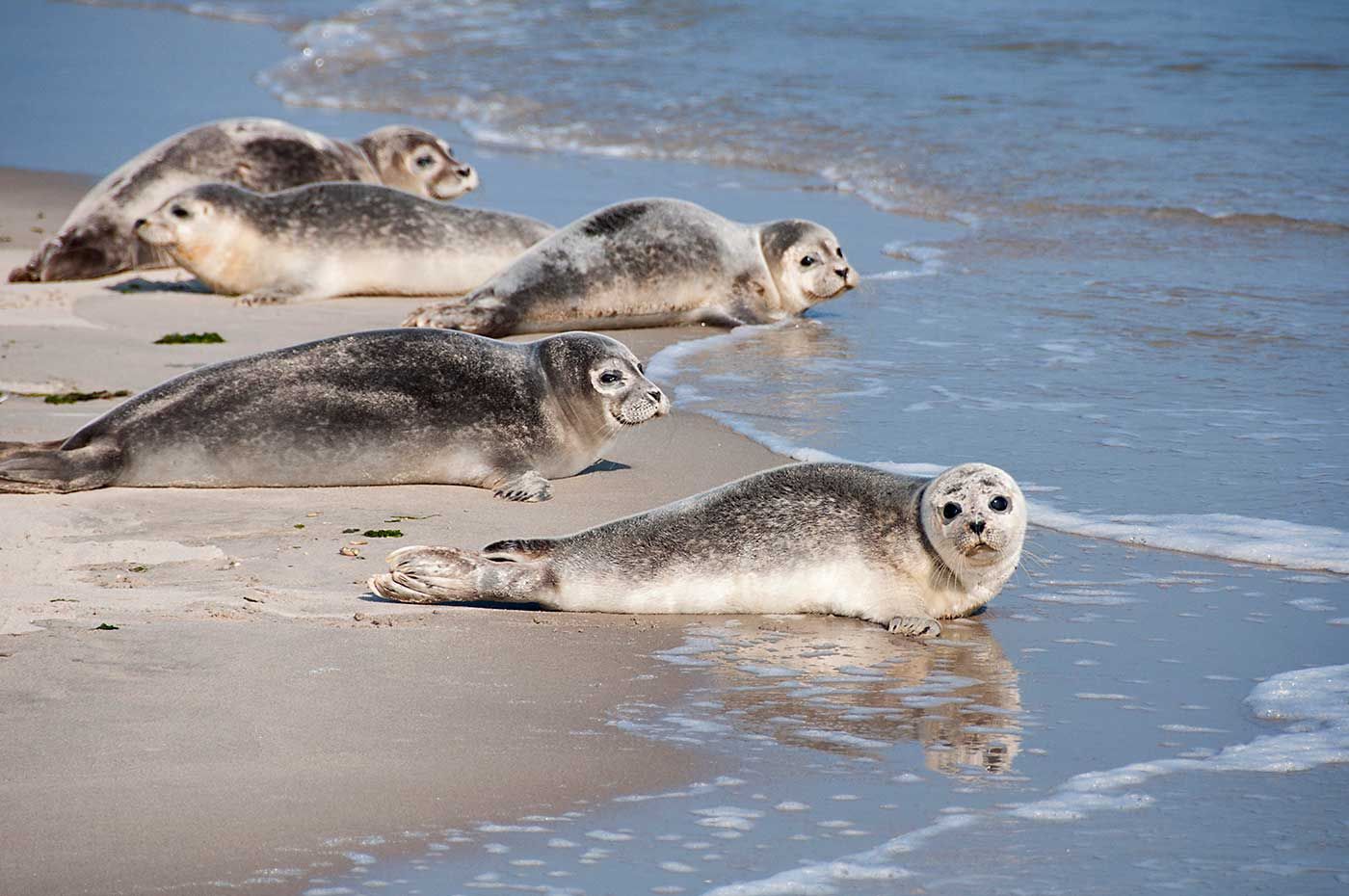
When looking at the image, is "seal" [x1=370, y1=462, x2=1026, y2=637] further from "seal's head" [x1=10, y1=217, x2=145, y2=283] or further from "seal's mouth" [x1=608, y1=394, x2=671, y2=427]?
"seal's head" [x1=10, y1=217, x2=145, y2=283]

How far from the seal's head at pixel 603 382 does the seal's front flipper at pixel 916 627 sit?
1599mm

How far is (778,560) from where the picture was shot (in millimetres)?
4988

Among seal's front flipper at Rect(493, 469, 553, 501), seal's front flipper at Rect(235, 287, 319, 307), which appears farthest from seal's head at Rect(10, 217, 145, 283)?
seal's front flipper at Rect(493, 469, 553, 501)

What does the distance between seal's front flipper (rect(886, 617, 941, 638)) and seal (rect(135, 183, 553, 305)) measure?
5.39 meters

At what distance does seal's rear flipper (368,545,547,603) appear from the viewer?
4805 millimetres

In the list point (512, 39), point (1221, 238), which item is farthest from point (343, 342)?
point (512, 39)

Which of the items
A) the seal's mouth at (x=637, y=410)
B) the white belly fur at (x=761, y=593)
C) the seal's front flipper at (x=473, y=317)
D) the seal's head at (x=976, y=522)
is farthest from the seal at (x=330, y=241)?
the seal's head at (x=976, y=522)

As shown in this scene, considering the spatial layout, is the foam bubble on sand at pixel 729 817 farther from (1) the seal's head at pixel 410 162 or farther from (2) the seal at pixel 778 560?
(1) the seal's head at pixel 410 162

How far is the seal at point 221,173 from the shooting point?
10156mm

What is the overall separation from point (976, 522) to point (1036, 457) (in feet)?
5.47

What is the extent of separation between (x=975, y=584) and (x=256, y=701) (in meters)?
1.94

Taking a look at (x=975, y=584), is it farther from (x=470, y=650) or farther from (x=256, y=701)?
(x=256, y=701)

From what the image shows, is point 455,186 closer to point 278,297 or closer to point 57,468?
point 278,297

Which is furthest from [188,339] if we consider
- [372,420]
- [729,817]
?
[729,817]
